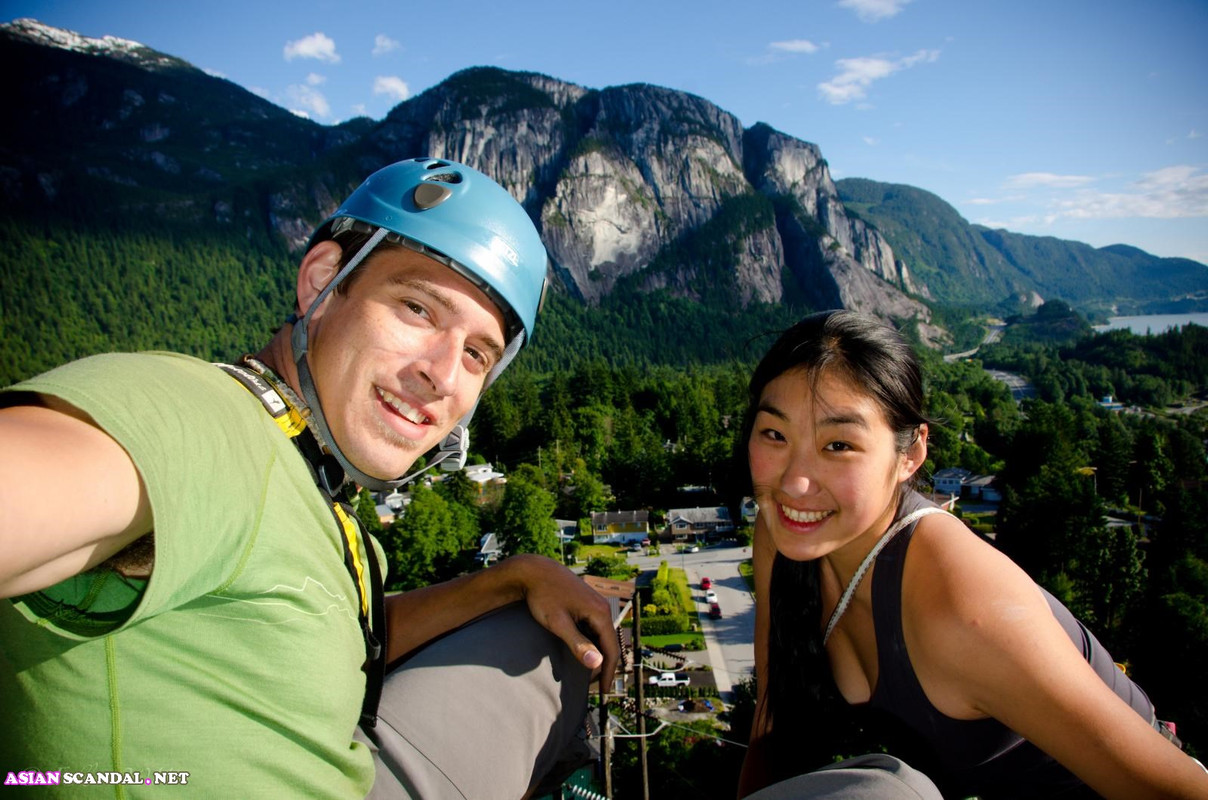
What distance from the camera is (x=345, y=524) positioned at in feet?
5.31

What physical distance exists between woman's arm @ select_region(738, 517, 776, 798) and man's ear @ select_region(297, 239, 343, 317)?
6.40ft

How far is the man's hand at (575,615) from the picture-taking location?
2.00 meters

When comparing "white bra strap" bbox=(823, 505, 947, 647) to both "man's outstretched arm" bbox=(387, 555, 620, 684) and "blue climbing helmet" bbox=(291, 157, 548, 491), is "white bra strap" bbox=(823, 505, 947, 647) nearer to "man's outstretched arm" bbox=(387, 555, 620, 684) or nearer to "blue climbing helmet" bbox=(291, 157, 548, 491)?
"man's outstretched arm" bbox=(387, 555, 620, 684)

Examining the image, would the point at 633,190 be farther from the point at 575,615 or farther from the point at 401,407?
the point at 401,407

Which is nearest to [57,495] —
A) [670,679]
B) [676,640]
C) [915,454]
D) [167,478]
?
[167,478]

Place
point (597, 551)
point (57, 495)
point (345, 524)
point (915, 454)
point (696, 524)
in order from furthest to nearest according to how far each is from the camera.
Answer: point (696, 524) → point (597, 551) → point (915, 454) → point (345, 524) → point (57, 495)

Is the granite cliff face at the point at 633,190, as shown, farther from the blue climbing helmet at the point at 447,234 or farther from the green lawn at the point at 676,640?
the blue climbing helmet at the point at 447,234

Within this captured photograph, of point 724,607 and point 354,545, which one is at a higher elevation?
point 354,545

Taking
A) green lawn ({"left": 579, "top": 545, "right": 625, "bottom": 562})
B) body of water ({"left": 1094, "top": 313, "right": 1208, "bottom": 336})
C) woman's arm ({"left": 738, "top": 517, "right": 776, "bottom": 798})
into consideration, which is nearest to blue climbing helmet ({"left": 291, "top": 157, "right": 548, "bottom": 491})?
woman's arm ({"left": 738, "top": 517, "right": 776, "bottom": 798})

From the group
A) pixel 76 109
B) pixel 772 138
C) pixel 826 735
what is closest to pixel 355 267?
pixel 826 735

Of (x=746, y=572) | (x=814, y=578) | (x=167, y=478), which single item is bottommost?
(x=746, y=572)

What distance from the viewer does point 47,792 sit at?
1055 millimetres

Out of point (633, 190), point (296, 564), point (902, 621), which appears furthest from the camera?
point (633, 190)

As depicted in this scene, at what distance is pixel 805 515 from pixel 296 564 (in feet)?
5.51
